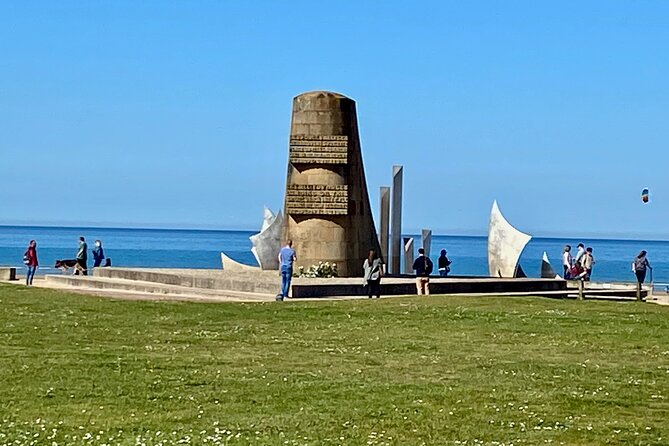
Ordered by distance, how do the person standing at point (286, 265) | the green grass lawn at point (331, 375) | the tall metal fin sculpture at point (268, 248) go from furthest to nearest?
the tall metal fin sculpture at point (268, 248), the person standing at point (286, 265), the green grass lawn at point (331, 375)

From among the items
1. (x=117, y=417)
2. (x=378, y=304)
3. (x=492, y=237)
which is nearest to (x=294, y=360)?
(x=117, y=417)

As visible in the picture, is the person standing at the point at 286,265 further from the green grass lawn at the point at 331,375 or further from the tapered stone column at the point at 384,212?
the tapered stone column at the point at 384,212

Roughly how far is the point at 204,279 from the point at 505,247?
60.8ft

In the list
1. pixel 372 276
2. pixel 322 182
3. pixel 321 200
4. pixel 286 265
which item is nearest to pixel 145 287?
pixel 321 200

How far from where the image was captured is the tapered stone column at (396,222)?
39625mm

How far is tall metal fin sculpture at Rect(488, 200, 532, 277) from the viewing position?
47.1 meters

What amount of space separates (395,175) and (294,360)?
24.2 m

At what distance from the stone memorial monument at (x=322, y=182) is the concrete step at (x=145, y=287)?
3.17 metres

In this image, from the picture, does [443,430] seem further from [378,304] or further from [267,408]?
[378,304]

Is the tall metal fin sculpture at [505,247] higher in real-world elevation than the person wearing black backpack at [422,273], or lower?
higher

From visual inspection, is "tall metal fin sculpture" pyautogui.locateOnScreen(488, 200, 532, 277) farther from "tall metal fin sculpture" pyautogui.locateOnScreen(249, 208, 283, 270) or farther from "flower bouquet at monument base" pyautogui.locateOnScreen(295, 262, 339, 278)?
"flower bouquet at monument base" pyautogui.locateOnScreen(295, 262, 339, 278)

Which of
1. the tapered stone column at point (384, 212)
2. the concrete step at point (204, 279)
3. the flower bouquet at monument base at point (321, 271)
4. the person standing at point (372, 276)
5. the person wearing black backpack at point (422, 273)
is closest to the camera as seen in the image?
the person standing at point (372, 276)

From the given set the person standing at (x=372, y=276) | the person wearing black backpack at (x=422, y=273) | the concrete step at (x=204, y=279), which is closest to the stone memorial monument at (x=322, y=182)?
the concrete step at (x=204, y=279)

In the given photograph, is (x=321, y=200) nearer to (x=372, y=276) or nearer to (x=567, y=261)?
(x=372, y=276)
